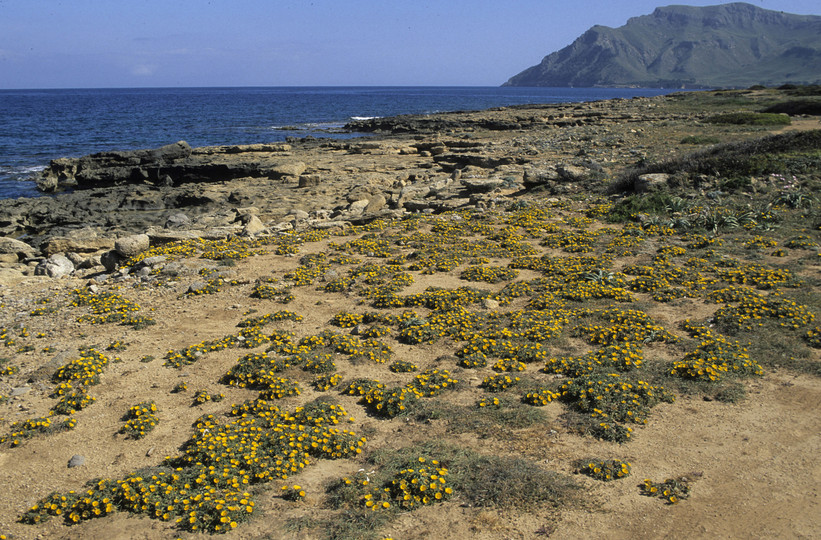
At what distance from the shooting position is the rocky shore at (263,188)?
18.4 metres

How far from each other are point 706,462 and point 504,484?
8.28ft

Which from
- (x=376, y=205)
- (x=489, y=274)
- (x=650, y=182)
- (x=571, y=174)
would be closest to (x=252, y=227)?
(x=376, y=205)

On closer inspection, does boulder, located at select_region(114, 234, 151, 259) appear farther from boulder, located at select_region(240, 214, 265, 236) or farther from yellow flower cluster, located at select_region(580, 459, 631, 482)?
yellow flower cluster, located at select_region(580, 459, 631, 482)

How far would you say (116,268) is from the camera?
14805mm

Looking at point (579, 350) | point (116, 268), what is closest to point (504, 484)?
point (579, 350)

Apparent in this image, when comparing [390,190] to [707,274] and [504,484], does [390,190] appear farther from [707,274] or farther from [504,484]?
[504,484]

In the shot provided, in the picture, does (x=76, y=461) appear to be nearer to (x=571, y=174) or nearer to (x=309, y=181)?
(x=571, y=174)

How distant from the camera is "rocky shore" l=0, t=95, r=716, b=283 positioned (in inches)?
726

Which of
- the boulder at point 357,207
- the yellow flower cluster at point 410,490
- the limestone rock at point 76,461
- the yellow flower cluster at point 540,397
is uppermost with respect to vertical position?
the boulder at point 357,207

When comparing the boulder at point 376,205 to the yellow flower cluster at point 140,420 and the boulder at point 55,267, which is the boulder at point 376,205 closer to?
the boulder at point 55,267

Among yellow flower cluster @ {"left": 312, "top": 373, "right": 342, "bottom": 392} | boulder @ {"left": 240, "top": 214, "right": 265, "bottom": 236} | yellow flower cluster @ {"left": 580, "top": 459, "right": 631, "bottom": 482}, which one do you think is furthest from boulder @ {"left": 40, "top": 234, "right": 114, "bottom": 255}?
yellow flower cluster @ {"left": 580, "top": 459, "right": 631, "bottom": 482}

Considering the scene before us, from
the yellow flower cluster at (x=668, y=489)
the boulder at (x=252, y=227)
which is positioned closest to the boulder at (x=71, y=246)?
the boulder at (x=252, y=227)

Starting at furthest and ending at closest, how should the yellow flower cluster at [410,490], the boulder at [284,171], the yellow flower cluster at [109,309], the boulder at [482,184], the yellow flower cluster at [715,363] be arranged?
the boulder at [284,171] < the boulder at [482,184] < the yellow flower cluster at [109,309] < the yellow flower cluster at [715,363] < the yellow flower cluster at [410,490]

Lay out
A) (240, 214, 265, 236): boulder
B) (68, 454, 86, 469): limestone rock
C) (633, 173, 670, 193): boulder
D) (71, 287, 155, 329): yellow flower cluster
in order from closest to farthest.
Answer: (68, 454, 86, 469): limestone rock < (71, 287, 155, 329): yellow flower cluster < (240, 214, 265, 236): boulder < (633, 173, 670, 193): boulder
